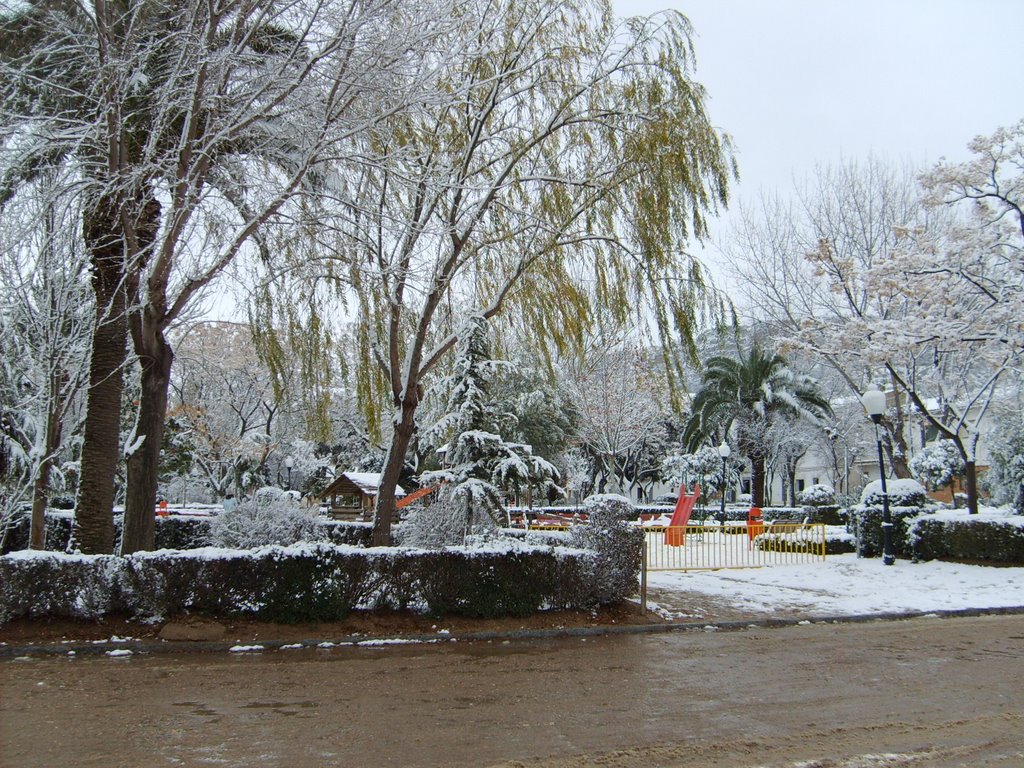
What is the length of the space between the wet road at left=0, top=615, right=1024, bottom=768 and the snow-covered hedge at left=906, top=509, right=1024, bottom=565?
7005 millimetres

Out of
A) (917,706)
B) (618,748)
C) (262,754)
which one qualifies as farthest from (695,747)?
(262,754)

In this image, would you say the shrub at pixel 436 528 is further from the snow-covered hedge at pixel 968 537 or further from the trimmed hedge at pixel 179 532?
the snow-covered hedge at pixel 968 537

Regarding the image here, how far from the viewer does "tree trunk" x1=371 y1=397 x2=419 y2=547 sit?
40.1ft

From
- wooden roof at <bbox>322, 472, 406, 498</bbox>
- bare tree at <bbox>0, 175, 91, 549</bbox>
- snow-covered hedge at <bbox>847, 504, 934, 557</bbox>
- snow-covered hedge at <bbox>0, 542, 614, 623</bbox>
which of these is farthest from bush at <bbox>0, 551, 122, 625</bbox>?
wooden roof at <bbox>322, 472, 406, 498</bbox>

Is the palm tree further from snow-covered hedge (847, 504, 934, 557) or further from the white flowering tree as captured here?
snow-covered hedge (847, 504, 934, 557)

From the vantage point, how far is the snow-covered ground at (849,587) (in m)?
11.1

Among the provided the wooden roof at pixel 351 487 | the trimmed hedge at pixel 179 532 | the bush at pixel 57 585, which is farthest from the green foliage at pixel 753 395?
the bush at pixel 57 585

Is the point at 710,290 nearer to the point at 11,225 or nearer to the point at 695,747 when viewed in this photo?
the point at 695,747

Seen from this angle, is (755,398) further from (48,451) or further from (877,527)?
(48,451)

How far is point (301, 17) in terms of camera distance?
808 cm

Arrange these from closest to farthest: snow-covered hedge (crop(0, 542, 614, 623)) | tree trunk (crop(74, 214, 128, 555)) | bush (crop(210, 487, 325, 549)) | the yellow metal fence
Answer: snow-covered hedge (crop(0, 542, 614, 623))
tree trunk (crop(74, 214, 128, 555))
bush (crop(210, 487, 325, 549))
the yellow metal fence

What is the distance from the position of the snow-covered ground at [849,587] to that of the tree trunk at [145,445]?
22.4 ft

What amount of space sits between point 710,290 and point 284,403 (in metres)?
6.62

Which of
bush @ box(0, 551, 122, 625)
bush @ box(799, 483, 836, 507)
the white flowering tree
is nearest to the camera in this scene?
bush @ box(0, 551, 122, 625)
